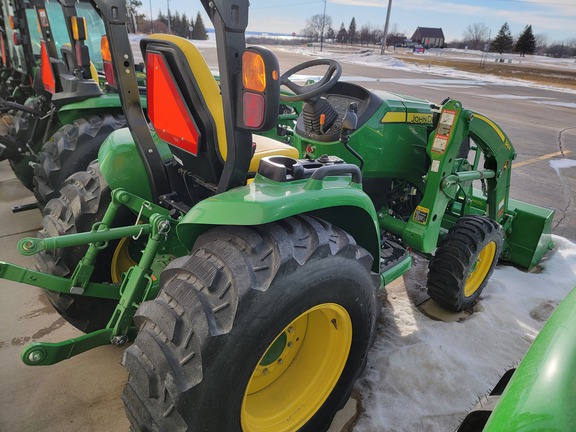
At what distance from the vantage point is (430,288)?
308 centimetres

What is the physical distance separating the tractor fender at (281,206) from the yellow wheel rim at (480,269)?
4.79ft

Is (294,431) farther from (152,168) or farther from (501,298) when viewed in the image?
(501,298)

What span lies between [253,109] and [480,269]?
2.47m

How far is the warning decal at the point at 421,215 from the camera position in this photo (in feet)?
9.64

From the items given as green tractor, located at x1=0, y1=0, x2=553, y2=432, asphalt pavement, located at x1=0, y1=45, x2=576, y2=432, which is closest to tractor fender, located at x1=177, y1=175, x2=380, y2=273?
green tractor, located at x1=0, y1=0, x2=553, y2=432

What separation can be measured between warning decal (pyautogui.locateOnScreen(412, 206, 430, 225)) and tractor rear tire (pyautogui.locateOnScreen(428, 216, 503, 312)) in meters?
0.24

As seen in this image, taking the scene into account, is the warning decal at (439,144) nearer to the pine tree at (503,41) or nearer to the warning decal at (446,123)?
the warning decal at (446,123)

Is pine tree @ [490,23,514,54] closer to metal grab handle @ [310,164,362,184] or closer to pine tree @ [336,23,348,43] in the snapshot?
pine tree @ [336,23,348,43]

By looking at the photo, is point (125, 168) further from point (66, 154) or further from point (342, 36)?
point (342, 36)

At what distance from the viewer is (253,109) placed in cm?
158

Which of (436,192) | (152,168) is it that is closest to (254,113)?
(152,168)

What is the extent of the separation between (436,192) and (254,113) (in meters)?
1.76

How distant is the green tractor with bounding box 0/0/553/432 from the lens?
146 centimetres

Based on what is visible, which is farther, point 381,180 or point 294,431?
point 381,180
